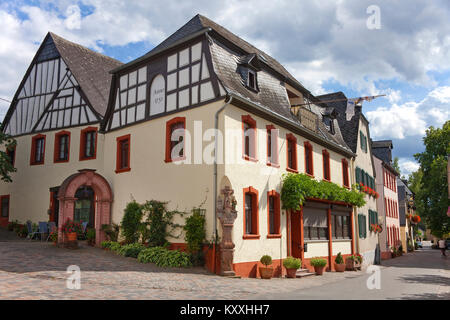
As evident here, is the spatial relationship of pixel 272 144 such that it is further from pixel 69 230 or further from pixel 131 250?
pixel 69 230

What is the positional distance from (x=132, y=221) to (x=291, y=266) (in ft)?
22.7

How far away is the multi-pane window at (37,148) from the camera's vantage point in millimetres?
25688

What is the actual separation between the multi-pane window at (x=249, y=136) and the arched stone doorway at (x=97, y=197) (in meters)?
7.19

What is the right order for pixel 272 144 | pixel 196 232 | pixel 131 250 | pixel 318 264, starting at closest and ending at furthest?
pixel 196 232 < pixel 131 250 < pixel 272 144 < pixel 318 264

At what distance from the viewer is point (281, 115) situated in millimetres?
18438

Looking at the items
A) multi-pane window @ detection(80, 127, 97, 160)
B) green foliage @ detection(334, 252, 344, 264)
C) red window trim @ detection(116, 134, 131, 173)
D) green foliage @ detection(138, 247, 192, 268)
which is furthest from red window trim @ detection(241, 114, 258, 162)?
multi-pane window @ detection(80, 127, 97, 160)

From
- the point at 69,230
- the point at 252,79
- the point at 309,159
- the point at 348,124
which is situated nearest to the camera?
the point at 69,230

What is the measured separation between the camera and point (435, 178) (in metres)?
39.2

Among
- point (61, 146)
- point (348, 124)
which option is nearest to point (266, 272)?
point (61, 146)

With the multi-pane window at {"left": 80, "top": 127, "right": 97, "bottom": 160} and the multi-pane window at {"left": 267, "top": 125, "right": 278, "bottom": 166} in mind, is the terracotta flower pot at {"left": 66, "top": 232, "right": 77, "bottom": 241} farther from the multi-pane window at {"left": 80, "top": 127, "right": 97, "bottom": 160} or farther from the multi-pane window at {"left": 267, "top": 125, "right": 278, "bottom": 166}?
the multi-pane window at {"left": 267, "top": 125, "right": 278, "bottom": 166}

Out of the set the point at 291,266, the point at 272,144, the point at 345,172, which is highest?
the point at 272,144

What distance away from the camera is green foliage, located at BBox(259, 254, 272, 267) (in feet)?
51.1
